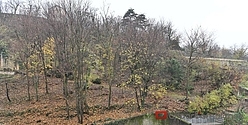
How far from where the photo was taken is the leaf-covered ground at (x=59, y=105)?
1184cm

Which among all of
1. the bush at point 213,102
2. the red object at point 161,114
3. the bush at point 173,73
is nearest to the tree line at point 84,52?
the bush at point 173,73

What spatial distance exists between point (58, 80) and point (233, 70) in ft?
48.7

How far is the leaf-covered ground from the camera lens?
1184 cm

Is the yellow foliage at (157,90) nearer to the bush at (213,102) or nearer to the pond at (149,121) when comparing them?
the bush at (213,102)

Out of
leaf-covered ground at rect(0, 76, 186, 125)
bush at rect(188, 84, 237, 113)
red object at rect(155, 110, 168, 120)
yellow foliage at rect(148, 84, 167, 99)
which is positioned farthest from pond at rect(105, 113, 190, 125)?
yellow foliage at rect(148, 84, 167, 99)

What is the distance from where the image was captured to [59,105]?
1378cm

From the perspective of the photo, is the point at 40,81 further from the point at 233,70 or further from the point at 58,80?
the point at 233,70

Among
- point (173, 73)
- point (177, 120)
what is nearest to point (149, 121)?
point (177, 120)

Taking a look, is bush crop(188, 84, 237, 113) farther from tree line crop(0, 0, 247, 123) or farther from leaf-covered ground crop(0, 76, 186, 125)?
tree line crop(0, 0, 247, 123)

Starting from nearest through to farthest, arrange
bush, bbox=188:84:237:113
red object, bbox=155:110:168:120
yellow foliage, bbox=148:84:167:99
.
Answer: red object, bbox=155:110:168:120, bush, bbox=188:84:237:113, yellow foliage, bbox=148:84:167:99

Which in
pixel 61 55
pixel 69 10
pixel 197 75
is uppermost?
pixel 69 10

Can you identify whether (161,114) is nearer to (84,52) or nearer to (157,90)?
(157,90)

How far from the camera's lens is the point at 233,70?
2055 centimetres

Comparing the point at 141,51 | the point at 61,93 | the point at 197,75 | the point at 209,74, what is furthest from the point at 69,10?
the point at 197,75
